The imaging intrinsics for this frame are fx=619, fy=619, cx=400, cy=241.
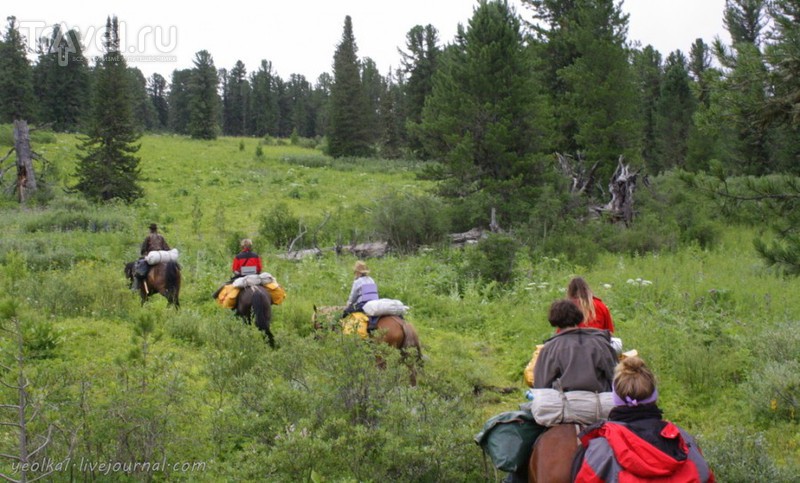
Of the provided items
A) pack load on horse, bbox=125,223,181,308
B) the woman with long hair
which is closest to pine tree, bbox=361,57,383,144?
pack load on horse, bbox=125,223,181,308

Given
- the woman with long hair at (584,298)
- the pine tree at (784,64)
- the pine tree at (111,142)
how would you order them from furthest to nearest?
the pine tree at (111,142), the pine tree at (784,64), the woman with long hair at (584,298)

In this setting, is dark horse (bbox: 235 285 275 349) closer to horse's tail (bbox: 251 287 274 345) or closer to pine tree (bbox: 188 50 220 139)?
horse's tail (bbox: 251 287 274 345)

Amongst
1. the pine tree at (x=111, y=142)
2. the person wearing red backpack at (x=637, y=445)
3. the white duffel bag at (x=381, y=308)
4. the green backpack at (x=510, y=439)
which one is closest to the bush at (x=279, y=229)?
the pine tree at (x=111, y=142)

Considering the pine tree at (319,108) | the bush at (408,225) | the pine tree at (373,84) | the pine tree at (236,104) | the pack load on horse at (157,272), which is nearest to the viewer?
the pack load on horse at (157,272)

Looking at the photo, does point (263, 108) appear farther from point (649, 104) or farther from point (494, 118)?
point (494, 118)

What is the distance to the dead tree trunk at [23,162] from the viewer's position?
2386cm

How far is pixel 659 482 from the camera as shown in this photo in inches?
146

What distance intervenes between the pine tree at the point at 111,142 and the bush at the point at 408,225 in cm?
1277

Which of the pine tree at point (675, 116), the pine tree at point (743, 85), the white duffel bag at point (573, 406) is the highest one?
the pine tree at point (675, 116)

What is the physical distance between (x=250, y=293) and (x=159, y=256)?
2696mm

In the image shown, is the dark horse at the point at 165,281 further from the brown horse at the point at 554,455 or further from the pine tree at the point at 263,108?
the pine tree at the point at 263,108

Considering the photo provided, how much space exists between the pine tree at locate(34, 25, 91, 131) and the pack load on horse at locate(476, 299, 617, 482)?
54621mm

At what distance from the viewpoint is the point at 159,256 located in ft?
37.4

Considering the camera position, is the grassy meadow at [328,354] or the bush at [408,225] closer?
the grassy meadow at [328,354]
